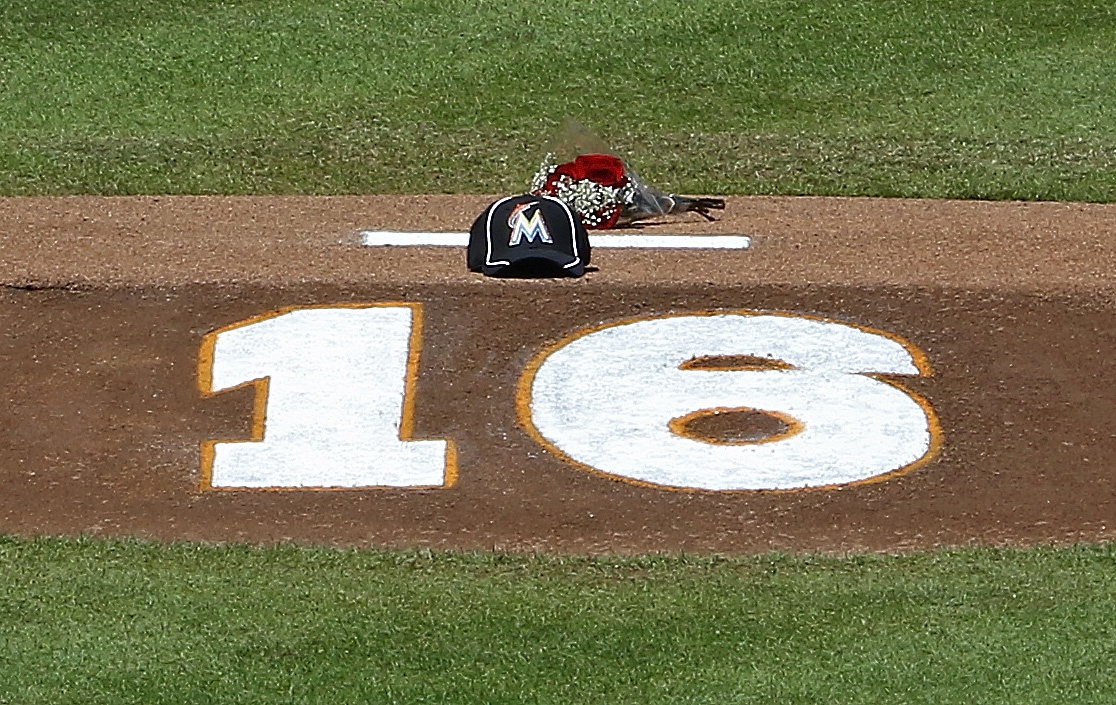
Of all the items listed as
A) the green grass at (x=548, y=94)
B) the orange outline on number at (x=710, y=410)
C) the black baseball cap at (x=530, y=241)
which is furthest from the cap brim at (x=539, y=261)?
the green grass at (x=548, y=94)

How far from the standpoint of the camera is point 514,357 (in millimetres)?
9445

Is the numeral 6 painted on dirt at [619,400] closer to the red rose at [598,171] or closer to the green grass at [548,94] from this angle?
the red rose at [598,171]

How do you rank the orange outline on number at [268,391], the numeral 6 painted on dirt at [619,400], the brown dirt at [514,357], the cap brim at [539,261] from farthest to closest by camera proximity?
the cap brim at [539,261] → the numeral 6 painted on dirt at [619,400] → the orange outline on number at [268,391] → the brown dirt at [514,357]

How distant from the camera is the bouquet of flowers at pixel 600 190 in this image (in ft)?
36.6

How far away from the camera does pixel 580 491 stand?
28.0 feet

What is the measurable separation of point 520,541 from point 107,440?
2.14 m

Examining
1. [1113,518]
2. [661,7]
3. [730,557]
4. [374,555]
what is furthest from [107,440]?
[661,7]

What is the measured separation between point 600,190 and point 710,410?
2.37m

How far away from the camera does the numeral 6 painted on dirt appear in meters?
8.76

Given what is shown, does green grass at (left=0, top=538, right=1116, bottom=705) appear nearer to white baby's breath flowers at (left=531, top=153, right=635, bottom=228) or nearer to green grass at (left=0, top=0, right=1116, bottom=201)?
white baby's breath flowers at (left=531, top=153, right=635, bottom=228)

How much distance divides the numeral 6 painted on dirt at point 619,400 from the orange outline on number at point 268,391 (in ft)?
0.03

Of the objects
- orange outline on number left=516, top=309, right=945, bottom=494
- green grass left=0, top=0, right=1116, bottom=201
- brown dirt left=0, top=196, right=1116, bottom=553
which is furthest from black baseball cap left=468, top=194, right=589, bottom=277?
green grass left=0, top=0, right=1116, bottom=201

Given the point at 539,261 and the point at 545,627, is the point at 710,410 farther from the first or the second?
the point at 545,627

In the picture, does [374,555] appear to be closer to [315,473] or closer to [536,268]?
[315,473]
